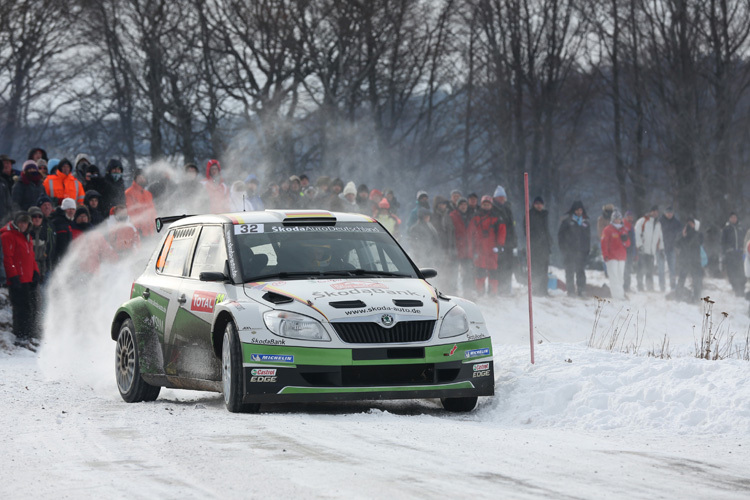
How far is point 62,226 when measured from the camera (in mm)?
18000

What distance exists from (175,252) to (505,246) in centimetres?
1331

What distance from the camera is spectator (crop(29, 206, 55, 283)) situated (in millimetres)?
17875

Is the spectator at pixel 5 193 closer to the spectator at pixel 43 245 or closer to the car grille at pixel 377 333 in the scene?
the spectator at pixel 43 245

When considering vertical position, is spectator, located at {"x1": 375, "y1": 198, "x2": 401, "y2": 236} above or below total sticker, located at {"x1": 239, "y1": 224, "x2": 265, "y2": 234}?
above

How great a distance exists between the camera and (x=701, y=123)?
3894 cm

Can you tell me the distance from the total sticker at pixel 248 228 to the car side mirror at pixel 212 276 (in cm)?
64

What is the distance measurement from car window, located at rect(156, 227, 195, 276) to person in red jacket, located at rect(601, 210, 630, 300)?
15780 mm

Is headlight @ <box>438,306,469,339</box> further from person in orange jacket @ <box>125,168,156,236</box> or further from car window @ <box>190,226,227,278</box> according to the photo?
person in orange jacket @ <box>125,168,156,236</box>

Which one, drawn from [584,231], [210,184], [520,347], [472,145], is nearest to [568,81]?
[472,145]

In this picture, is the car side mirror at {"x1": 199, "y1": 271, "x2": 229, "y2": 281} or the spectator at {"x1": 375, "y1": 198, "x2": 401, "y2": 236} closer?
the car side mirror at {"x1": 199, "y1": 271, "x2": 229, "y2": 281}

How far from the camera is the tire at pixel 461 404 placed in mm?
9672

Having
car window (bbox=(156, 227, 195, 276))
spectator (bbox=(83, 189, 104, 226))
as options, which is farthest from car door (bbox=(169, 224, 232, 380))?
spectator (bbox=(83, 189, 104, 226))

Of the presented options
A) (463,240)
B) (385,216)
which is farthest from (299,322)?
(463,240)

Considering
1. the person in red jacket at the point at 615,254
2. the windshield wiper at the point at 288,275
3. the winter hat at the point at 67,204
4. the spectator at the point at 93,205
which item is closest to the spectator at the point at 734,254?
the person in red jacket at the point at 615,254
